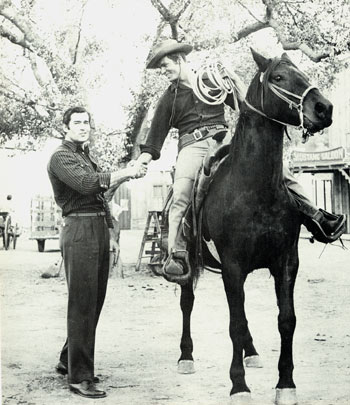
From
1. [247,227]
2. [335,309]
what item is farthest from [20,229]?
[335,309]

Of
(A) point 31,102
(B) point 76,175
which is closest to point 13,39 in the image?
(A) point 31,102

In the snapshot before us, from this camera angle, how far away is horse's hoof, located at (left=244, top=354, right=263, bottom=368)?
3.74m

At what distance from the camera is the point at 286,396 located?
3156 millimetres

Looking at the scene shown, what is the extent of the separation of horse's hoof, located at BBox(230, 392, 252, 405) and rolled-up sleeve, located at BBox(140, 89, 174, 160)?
5.17 feet

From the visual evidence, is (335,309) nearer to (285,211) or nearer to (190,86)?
(285,211)

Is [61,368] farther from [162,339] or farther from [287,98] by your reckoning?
[287,98]

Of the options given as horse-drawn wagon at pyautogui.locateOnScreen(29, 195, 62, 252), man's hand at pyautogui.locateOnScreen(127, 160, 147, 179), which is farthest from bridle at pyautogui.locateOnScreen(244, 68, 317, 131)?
horse-drawn wagon at pyautogui.locateOnScreen(29, 195, 62, 252)

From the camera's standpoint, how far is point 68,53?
5.59 meters

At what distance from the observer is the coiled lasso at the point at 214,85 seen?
3.79 meters

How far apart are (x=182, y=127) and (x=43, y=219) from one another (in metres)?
1.95

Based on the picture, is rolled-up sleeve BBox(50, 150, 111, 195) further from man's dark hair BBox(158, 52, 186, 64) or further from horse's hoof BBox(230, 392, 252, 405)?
horse's hoof BBox(230, 392, 252, 405)

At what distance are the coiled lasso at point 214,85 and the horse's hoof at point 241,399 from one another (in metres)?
1.76

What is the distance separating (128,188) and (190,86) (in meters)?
2.05

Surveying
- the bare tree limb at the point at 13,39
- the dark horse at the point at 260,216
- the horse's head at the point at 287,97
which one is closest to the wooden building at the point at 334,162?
the dark horse at the point at 260,216
